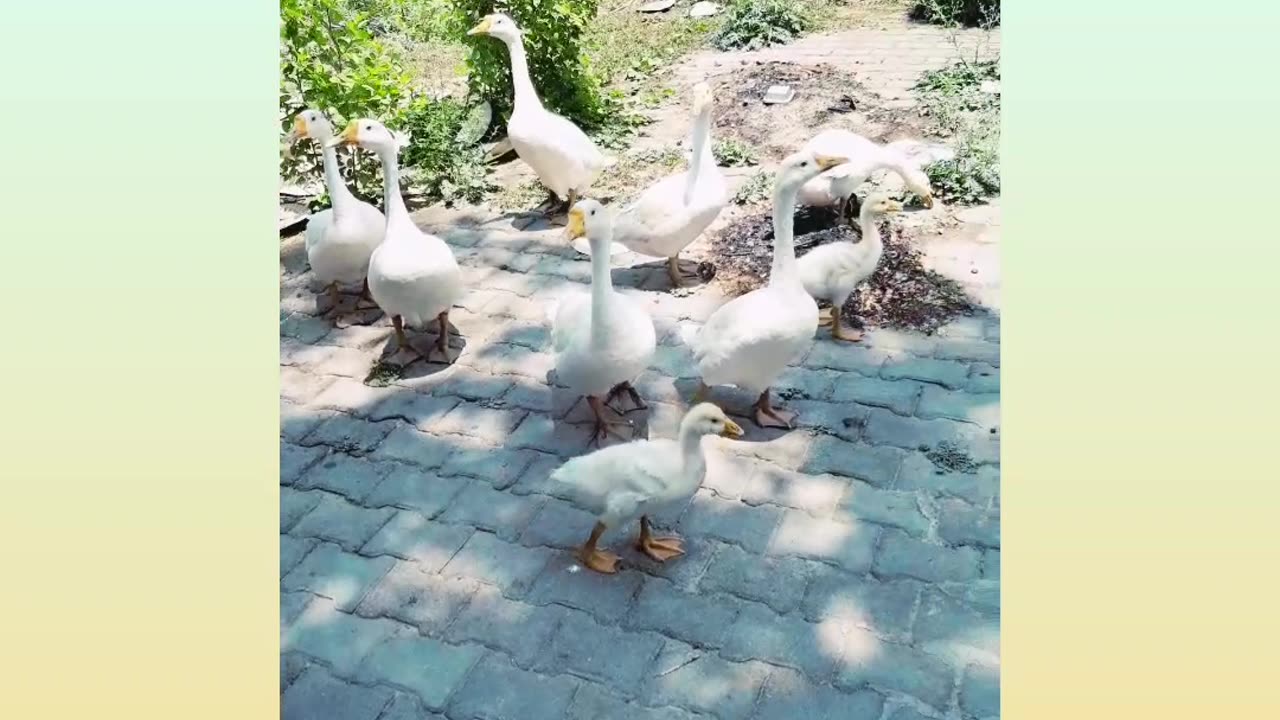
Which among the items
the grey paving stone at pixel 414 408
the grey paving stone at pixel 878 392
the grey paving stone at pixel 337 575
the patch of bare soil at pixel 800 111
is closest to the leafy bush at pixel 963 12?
the patch of bare soil at pixel 800 111

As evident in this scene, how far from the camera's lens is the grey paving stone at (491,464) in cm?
402

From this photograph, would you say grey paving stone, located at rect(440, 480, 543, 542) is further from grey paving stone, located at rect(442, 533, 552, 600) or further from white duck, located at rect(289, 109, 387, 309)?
white duck, located at rect(289, 109, 387, 309)

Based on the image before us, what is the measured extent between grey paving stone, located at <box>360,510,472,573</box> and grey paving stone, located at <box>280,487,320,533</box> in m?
0.39

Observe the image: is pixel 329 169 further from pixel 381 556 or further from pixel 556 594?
pixel 556 594

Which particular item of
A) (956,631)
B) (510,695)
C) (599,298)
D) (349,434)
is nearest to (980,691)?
(956,631)

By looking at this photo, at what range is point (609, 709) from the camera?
2.97m

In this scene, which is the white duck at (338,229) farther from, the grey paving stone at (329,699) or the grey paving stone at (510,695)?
the grey paving stone at (510,695)

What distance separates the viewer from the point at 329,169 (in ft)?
16.6

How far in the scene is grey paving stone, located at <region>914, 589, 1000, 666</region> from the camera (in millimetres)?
3050

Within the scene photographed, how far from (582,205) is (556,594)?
158 cm

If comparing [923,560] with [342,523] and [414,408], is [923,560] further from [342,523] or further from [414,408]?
[414,408]

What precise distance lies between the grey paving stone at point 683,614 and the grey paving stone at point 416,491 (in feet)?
3.30

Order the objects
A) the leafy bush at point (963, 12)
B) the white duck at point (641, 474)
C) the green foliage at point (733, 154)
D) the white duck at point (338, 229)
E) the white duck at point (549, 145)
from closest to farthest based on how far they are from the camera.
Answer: the white duck at point (641, 474), the white duck at point (338, 229), the white duck at point (549, 145), the green foliage at point (733, 154), the leafy bush at point (963, 12)

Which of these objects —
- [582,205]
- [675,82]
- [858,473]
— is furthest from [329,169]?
[675,82]
